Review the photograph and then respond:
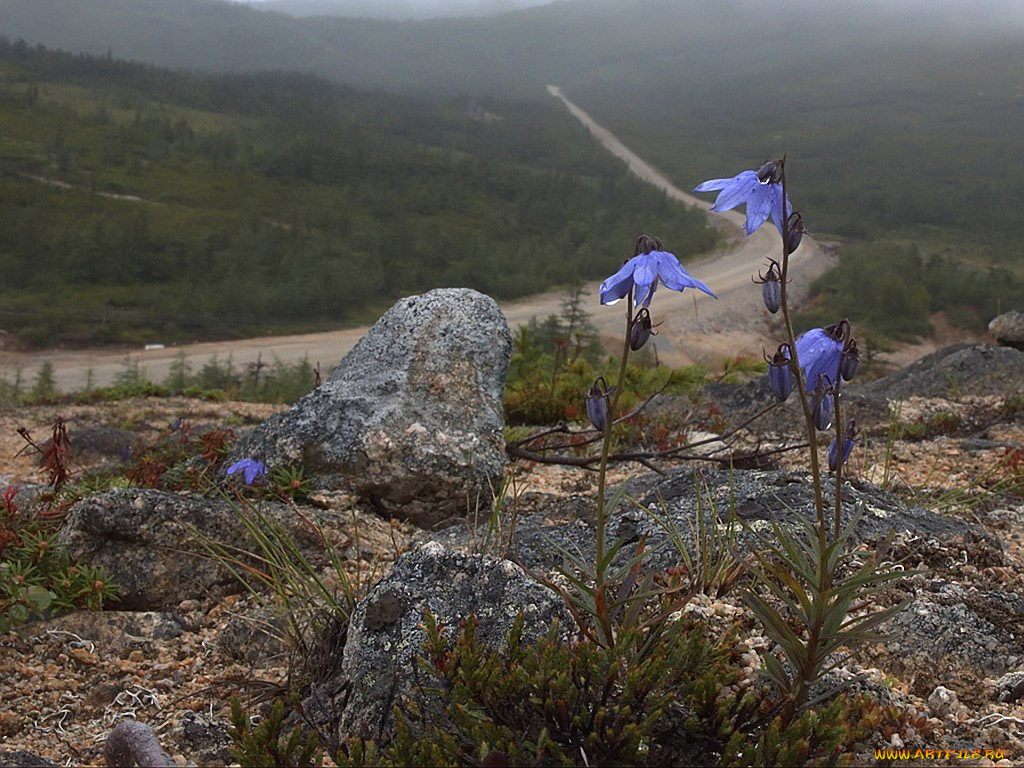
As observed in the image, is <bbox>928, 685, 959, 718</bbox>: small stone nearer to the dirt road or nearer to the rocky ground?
the rocky ground

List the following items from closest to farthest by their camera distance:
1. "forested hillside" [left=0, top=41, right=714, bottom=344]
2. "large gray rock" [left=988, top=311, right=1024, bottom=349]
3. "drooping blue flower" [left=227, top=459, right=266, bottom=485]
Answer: "drooping blue flower" [left=227, top=459, right=266, bottom=485]
"large gray rock" [left=988, top=311, right=1024, bottom=349]
"forested hillside" [left=0, top=41, right=714, bottom=344]

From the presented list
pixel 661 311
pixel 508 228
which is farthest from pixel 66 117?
pixel 661 311

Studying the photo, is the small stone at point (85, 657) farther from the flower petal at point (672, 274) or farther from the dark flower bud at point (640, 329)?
the flower petal at point (672, 274)

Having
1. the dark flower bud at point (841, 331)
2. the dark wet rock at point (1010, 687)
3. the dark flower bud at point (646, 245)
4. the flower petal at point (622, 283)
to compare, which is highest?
the dark flower bud at point (646, 245)

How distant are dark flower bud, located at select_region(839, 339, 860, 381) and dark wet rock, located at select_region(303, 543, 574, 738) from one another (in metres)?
1.08

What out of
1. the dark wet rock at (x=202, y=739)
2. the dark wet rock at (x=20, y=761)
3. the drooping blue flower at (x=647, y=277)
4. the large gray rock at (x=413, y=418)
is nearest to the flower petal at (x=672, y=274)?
the drooping blue flower at (x=647, y=277)

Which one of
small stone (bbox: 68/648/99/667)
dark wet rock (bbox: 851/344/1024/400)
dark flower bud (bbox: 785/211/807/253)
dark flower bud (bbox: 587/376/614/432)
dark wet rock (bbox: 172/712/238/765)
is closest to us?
dark flower bud (bbox: 785/211/807/253)

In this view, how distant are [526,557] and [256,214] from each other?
5099 cm

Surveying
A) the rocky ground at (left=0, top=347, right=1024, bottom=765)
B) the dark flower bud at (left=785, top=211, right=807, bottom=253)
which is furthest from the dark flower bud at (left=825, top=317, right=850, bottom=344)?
the rocky ground at (left=0, top=347, right=1024, bottom=765)

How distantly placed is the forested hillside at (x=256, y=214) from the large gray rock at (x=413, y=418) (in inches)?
1099

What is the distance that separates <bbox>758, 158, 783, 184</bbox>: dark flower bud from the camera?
2359mm

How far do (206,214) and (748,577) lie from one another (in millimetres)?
51580

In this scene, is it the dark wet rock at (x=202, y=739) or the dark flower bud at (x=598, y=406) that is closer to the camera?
the dark flower bud at (x=598, y=406)

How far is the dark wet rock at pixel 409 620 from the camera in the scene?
8.62 ft
